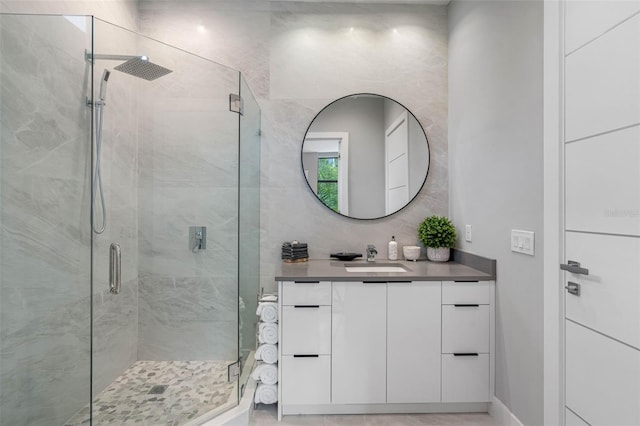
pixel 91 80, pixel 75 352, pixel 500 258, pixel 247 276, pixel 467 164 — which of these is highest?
pixel 91 80

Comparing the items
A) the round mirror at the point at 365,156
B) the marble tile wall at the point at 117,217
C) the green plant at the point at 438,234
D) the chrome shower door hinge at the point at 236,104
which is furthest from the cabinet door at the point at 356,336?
the chrome shower door hinge at the point at 236,104

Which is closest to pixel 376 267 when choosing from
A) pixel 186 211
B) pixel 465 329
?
pixel 465 329

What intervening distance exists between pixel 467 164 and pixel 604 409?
1.50 m

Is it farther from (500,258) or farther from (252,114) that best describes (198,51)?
(500,258)

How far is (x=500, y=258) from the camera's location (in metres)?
2.00

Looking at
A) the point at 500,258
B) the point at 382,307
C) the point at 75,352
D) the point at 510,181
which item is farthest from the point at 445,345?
the point at 75,352

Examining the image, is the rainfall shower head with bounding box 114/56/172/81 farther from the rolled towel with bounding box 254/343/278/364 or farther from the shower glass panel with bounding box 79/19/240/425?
the rolled towel with bounding box 254/343/278/364

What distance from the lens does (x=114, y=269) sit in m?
1.64

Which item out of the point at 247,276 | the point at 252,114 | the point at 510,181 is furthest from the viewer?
the point at 252,114

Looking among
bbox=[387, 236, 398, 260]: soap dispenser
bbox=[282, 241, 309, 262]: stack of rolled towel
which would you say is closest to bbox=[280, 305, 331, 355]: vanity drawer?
bbox=[282, 241, 309, 262]: stack of rolled towel

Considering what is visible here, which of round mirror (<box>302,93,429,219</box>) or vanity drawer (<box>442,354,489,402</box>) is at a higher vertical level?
round mirror (<box>302,93,429,219</box>)

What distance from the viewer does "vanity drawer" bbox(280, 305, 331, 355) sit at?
2.05m

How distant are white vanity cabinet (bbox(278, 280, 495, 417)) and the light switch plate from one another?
12.5 inches

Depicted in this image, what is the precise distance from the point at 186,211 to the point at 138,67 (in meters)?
0.73
